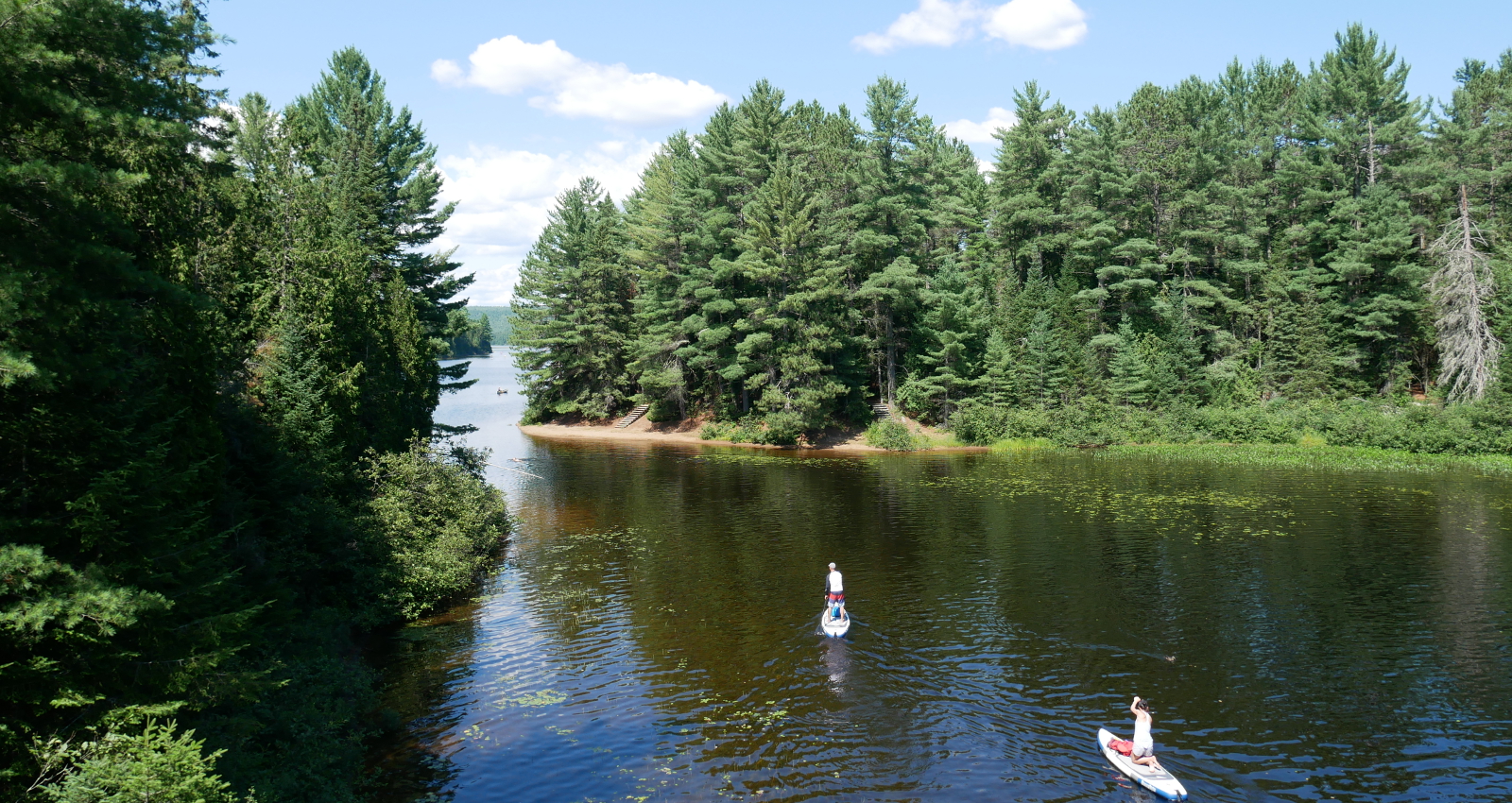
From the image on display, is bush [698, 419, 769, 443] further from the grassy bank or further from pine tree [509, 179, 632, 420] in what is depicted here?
the grassy bank

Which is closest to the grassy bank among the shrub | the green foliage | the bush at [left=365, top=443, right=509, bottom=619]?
the shrub

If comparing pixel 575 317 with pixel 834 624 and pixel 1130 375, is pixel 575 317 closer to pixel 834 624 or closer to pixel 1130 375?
pixel 1130 375

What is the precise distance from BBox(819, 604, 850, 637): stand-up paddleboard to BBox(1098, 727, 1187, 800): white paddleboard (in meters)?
7.71

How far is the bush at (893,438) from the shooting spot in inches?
2210

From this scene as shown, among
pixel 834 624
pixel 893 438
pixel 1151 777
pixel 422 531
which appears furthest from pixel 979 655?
pixel 893 438

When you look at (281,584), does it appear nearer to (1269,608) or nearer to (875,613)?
(875,613)

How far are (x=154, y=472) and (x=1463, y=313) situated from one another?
205 feet

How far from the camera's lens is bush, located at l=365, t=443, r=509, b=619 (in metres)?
22.8

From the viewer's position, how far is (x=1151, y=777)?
13.6 metres

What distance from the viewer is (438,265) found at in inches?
2002

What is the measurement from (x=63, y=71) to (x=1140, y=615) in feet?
82.2

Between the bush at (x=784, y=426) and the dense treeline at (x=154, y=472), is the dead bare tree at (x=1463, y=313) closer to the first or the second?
the bush at (x=784, y=426)

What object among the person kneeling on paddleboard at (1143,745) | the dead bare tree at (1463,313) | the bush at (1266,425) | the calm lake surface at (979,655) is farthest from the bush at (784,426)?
the person kneeling on paddleboard at (1143,745)

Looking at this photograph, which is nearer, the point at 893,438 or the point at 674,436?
the point at 893,438
